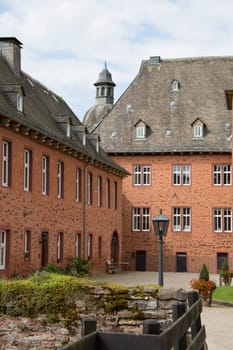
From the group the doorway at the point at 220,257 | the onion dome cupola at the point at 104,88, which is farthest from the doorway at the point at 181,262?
the onion dome cupola at the point at 104,88

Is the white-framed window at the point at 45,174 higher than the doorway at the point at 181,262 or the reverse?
higher

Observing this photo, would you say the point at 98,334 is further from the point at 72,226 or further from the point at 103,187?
the point at 103,187

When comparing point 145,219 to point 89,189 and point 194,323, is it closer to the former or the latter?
point 89,189

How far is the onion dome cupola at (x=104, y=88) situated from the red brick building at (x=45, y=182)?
3122cm

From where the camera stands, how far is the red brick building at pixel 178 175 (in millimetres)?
44938

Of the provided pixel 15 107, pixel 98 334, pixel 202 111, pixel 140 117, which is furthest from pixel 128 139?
pixel 98 334

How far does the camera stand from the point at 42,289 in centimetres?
1222

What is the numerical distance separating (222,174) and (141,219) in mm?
6507

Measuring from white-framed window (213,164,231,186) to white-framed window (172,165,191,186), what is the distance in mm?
1792

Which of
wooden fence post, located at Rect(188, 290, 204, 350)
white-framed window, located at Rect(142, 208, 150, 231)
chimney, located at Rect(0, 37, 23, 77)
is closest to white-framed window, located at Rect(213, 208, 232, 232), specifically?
white-framed window, located at Rect(142, 208, 150, 231)

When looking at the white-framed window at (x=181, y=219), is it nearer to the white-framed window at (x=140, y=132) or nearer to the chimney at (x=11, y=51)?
the white-framed window at (x=140, y=132)

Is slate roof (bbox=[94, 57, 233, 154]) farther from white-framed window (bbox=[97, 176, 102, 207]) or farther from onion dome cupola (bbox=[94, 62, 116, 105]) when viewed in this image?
onion dome cupola (bbox=[94, 62, 116, 105])

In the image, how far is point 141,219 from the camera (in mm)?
46219

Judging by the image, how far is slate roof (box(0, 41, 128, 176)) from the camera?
1014 inches
